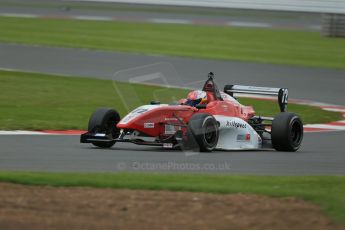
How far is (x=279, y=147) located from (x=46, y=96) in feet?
22.9

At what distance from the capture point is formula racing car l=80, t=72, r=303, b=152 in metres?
12.0

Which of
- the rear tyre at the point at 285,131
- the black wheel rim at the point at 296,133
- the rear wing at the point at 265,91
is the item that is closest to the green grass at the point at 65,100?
the rear wing at the point at 265,91

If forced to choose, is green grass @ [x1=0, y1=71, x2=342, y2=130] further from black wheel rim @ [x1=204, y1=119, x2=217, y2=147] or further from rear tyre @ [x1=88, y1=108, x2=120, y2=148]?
black wheel rim @ [x1=204, y1=119, x2=217, y2=147]

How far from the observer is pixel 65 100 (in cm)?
1819

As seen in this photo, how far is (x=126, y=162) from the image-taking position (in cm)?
1090

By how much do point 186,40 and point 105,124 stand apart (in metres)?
19.8

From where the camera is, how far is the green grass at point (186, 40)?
28.1 meters

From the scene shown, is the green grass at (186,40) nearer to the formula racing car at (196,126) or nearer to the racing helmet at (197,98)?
the formula racing car at (196,126)

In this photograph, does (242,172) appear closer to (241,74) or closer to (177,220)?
(177,220)

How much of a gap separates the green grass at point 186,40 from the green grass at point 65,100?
279 inches

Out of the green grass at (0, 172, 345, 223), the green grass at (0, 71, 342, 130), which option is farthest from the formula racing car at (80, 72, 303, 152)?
the green grass at (0, 172, 345, 223)

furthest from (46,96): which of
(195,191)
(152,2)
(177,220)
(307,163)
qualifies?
(152,2)

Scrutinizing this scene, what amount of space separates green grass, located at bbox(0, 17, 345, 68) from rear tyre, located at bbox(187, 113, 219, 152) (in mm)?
14510

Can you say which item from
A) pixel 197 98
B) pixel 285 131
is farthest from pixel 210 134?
pixel 285 131
